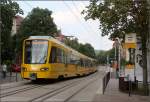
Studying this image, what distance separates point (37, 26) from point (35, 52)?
54.6 metres

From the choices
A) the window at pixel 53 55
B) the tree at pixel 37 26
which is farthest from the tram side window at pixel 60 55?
the tree at pixel 37 26

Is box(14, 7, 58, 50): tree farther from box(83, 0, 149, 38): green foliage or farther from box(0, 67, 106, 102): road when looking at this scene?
box(83, 0, 149, 38): green foliage

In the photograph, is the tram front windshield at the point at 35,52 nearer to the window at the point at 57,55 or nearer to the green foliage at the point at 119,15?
the window at the point at 57,55

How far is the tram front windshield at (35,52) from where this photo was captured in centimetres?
3209

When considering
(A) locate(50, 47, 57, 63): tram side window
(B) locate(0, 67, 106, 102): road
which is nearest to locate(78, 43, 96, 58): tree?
(A) locate(50, 47, 57, 63): tram side window

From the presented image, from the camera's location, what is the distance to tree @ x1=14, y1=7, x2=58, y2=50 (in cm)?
8506

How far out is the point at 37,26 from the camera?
86.5m

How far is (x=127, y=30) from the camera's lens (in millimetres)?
24625

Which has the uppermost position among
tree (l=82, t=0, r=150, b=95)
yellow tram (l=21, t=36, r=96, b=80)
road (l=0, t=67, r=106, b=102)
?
tree (l=82, t=0, r=150, b=95)

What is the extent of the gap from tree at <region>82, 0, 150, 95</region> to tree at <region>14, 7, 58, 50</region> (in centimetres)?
5955

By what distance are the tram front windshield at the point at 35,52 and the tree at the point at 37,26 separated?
51650mm

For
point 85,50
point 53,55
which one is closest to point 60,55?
point 53,55

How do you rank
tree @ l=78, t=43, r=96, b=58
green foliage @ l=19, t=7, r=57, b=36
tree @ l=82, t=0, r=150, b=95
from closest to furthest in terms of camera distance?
1. tree @ l=82, t=0, r=150, b=95
2. green foliage @ l=19, t=7, r=57, b=36
3. tree @ l=78, t=43, r=96, b=58

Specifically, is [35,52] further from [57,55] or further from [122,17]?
[122,17]
